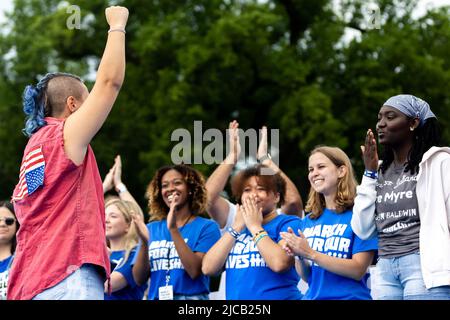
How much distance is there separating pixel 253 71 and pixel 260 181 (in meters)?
12.4

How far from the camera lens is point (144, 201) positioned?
1806 centimetres

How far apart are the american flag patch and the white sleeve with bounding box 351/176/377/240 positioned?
80.1 inches

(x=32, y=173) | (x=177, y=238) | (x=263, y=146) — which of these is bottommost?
(x=177, y=238)

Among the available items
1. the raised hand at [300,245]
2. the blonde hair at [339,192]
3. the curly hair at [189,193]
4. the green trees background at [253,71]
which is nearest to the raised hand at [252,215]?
the blonde hair at [339,192]

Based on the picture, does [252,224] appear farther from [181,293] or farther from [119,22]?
[119,22]

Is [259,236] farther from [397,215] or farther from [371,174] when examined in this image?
[397,215]

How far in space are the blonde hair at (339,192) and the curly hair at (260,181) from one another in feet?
1.35

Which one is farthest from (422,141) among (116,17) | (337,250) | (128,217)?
(128,217)

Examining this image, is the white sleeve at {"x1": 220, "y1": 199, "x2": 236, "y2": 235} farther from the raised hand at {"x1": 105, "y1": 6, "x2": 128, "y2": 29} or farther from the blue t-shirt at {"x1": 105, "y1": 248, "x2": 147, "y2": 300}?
the raised hand at {"x1": 105, "y1": 6, "x2": 128, "y2": 29}

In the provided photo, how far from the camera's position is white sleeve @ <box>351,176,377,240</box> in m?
4.74

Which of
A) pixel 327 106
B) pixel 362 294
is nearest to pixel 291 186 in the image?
pixel 362 294

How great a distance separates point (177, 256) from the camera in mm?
6105

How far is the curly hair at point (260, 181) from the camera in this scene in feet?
19.2

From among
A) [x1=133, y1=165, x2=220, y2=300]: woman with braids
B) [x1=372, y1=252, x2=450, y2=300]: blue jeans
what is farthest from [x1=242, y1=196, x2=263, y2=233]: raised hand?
[x1=372, y1=252, x2=450, y2=300]: blue jeans
